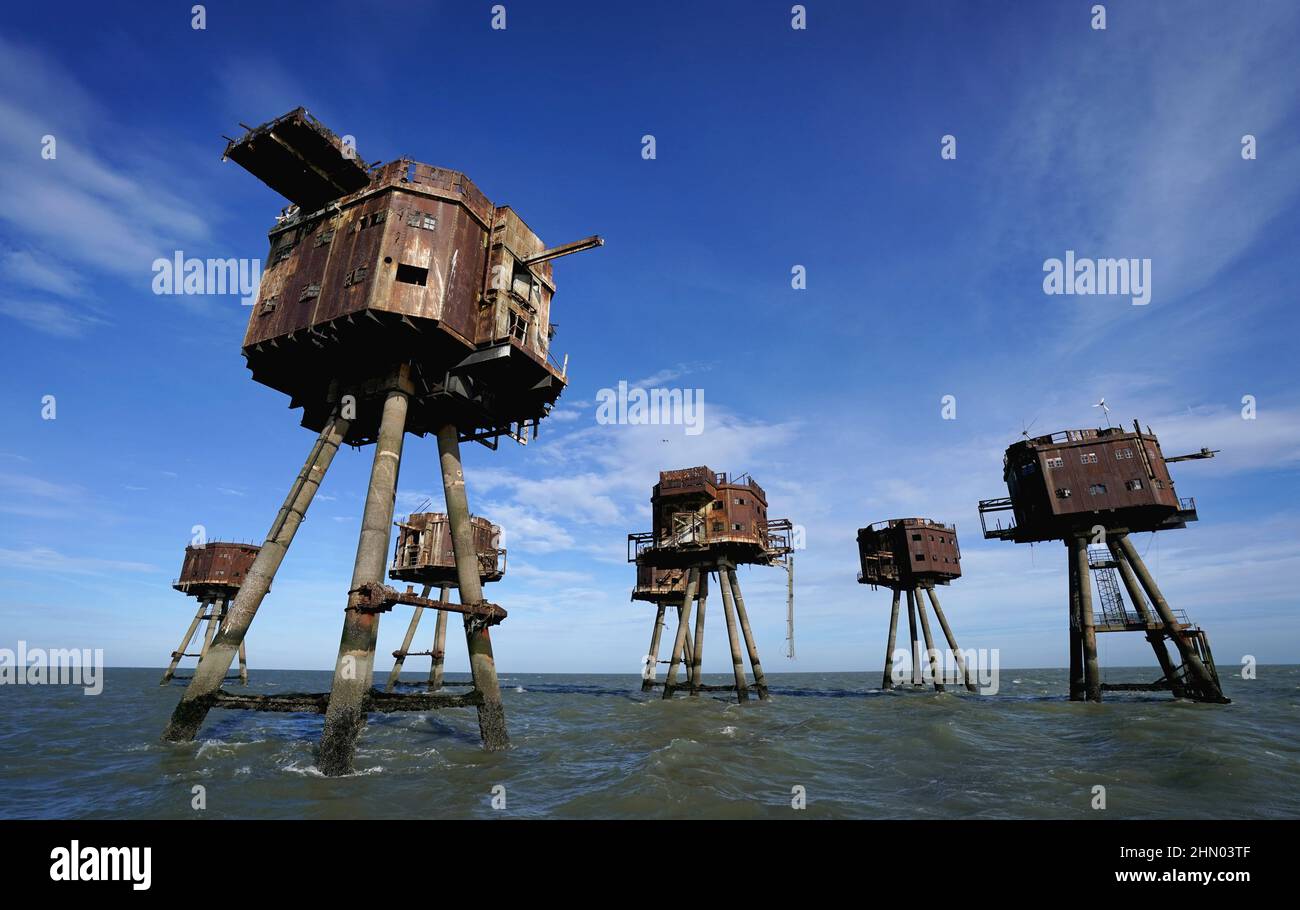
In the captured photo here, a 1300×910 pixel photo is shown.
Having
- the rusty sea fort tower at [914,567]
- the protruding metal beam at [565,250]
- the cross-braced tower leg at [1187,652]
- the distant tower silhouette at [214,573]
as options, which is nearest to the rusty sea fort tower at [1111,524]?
the cross-braced tower leg at [1187,652]

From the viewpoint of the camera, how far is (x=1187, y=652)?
26000 millimetres

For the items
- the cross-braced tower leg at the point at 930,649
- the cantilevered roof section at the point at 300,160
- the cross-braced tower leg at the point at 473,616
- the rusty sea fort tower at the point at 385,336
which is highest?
the cantilevered roof section at the point at 300,160

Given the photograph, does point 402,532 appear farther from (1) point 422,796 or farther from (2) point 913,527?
(2) point 913,527

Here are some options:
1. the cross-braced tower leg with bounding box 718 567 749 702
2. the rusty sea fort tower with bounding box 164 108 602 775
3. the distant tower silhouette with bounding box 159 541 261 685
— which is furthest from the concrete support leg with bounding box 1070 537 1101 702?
the distant tower silhouette with bounding box 159 541 261 685

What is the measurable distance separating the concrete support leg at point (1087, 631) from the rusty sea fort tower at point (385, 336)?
26041 mm

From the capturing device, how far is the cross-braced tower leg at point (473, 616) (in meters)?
14.5

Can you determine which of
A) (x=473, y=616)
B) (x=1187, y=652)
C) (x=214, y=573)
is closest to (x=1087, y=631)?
(x=1187, y=652)

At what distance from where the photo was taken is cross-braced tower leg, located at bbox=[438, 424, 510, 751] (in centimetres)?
1447

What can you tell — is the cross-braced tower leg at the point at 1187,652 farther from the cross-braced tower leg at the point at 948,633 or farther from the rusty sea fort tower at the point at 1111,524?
the cross-braced tower leg at the point at 948,633

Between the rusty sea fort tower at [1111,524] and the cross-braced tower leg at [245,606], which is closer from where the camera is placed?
the cross-braced tower leg at [245,606]

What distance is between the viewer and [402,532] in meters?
33.5

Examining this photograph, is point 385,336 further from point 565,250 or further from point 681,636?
point 681,636
